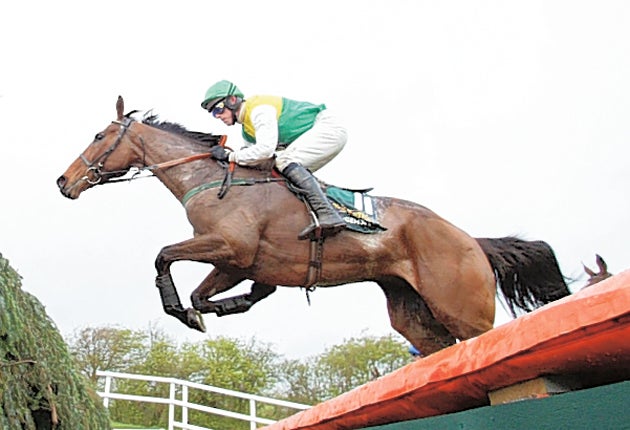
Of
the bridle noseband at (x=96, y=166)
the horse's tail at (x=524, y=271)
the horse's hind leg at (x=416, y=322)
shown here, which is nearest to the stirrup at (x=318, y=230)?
the horse's hind leg at (x=416, y=322)

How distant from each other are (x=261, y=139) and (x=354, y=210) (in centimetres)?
69

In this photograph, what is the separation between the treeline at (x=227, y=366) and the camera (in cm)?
2060

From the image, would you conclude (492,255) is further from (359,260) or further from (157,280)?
(157,280)

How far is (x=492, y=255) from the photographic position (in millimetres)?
5266

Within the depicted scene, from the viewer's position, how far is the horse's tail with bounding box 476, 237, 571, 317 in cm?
529

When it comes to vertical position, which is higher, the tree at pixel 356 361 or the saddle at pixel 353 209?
the tree at pixel 356 361

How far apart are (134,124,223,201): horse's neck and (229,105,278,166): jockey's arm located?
0.18 metres

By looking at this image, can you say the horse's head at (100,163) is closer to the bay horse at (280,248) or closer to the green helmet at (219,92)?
the bay horse at (280,248)

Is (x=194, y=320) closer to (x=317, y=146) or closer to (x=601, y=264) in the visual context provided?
(x=317, y=146)

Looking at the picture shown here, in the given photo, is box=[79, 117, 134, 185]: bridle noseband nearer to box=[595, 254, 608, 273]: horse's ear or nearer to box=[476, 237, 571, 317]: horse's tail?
box=[476, 237, 571, 317]: horse's tail

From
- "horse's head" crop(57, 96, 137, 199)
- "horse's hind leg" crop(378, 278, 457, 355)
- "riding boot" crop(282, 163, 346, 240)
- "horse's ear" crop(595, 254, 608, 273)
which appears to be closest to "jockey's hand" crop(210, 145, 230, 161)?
"riding boot" crop(282, 163, 346, 240)

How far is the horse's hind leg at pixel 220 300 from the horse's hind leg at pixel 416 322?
32.1 inches

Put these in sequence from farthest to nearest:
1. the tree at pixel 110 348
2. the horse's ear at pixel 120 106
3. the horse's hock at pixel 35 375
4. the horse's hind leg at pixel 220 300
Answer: the tree at pixel 110 348 → the horse's ear at pixel 120 106 → the horse's hind leg at pixel 220 300 → the horse's hock at pixel 35 375

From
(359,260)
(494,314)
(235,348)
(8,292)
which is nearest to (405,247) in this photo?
(359,260)
